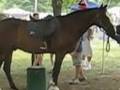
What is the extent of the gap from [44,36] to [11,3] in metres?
52.1

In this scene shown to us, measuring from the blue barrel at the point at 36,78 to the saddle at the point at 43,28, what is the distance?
2.50 meters

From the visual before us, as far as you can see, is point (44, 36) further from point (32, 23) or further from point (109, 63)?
point (109, 63)

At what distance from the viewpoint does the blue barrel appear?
8266mm

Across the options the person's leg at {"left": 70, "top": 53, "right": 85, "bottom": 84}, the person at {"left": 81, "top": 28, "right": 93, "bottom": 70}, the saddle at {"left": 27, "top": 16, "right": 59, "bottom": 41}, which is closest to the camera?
the saddle at {"left": 27, "top": 16, "right": 59, "bottom": 41}

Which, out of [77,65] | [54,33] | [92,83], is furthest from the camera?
[92,83]

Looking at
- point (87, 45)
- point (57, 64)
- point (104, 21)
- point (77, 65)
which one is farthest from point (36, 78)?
point (87, 45)

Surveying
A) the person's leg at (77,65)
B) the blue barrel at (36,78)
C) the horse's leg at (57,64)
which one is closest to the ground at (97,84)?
the person's leg at (77,65)

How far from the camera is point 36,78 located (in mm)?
8352

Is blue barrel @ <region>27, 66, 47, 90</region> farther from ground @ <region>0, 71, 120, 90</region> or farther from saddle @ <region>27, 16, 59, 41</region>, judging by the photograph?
ground @ <region>0, 71, 120, 90</region>

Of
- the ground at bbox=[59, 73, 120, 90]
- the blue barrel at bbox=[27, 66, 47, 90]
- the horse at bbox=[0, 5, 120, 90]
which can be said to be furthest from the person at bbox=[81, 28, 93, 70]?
the blue barrel at bbox=[27, 66, 47, 90]

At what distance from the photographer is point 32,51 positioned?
11.2 m

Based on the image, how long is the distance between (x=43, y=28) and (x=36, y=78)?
109 inches

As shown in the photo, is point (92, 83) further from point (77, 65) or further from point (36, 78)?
point (36, 78)

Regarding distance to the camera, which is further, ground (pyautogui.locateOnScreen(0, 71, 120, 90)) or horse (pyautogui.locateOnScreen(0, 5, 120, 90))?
ground (pyautogui.locateOnScreen(0, 71, 120, 90))
